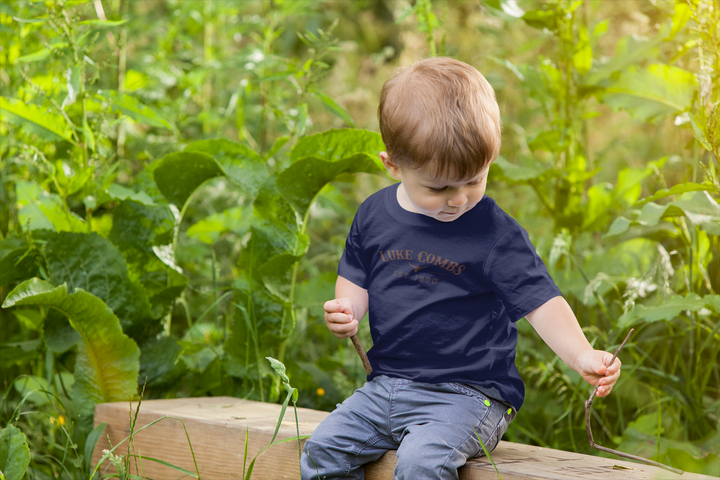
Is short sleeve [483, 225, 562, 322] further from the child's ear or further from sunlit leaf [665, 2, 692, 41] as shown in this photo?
sunlit leaf [665, 2, 692, 41]

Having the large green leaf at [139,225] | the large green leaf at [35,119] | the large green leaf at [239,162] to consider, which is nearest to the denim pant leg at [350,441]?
the large green leaf at [239,162]

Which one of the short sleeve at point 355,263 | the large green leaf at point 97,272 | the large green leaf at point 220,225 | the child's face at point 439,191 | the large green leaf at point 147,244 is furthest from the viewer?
the large green leaf at point 220,225

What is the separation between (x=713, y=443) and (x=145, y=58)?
2.70 metres

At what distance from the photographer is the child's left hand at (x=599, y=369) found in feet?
3.54

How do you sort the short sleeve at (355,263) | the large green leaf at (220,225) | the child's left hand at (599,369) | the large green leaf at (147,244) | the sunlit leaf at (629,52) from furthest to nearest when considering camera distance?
the large green leaf at (220,225) < the sunlit leaf at (629,52) < the large green leaf at (147,244) < the short sleeve at (355,263) < the child's left hand at (599,369)

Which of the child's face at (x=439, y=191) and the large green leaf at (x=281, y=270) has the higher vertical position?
the child's face at (x=439, y=191)

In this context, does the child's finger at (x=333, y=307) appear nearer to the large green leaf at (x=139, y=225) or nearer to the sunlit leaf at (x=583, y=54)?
the large green leaf at (x=139, y=225)

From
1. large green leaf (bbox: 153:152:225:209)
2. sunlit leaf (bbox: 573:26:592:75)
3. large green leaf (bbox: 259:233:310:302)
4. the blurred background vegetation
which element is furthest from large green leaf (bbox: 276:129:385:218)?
sunlit leaf (bbox: 573:26:592:75)

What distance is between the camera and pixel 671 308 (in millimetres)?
Answer: 1547

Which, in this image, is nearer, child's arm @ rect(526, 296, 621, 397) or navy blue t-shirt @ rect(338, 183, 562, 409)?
child's arm @ rect(526, 296, 621, 397)

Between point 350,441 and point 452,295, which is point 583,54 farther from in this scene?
point 350,441

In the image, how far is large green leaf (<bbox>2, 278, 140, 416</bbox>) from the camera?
5.39 ft

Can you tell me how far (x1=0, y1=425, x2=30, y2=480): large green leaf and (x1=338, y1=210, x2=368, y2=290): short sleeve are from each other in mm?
811

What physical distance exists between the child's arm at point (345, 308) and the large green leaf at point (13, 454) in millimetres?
761
